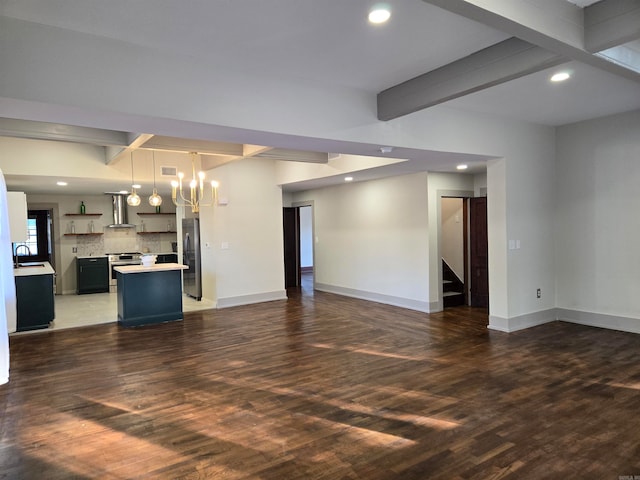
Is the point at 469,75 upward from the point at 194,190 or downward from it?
upward

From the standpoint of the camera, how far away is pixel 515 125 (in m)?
5.26

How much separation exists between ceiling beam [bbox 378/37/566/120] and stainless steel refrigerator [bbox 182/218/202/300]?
16.9ft

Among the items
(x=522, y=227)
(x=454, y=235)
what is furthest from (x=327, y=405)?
(x=454, y=235)

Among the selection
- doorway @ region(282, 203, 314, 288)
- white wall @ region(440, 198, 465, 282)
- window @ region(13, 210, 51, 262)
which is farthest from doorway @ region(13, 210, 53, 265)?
white wall @ region(440, 198, 465, 282)

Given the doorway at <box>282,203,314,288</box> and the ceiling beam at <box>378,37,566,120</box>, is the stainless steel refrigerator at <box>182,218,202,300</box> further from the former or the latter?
the ceiling beam at <box>378,37,566,120</box>

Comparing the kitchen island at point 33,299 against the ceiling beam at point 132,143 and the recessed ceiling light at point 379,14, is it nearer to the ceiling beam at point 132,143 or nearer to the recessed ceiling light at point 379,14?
the ceiling beam at point 132,143

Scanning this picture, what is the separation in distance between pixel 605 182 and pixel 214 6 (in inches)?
204

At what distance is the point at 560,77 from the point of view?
363 centimetres

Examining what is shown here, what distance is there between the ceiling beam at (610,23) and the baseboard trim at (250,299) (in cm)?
643

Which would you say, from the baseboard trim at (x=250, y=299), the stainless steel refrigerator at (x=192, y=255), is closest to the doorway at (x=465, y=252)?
the baseboard trim at (x=250, y=299)

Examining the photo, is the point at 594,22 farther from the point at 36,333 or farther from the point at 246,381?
the point at 36,333

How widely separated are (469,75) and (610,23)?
3.08ft

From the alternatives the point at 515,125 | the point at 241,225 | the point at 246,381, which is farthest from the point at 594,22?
the point at 241,225

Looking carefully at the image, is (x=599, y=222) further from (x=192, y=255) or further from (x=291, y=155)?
(x=192, y=255)
